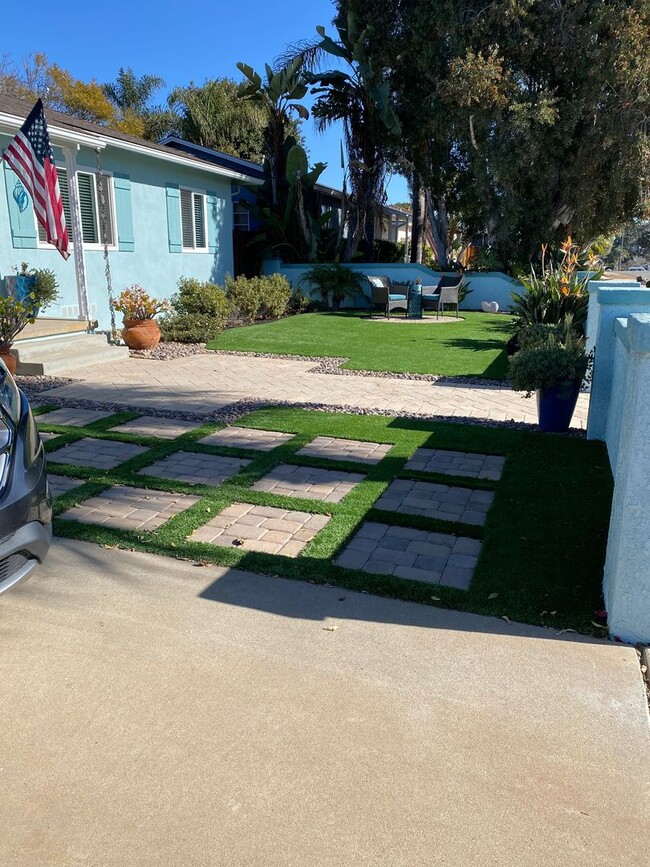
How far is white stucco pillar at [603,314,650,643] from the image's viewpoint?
298 centimetres

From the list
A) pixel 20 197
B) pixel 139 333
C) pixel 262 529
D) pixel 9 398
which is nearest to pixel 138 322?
pixel 139 333

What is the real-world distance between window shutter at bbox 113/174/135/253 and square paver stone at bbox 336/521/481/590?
36.1 feet

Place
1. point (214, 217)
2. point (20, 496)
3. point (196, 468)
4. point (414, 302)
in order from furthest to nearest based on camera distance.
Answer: point (414, 302)
point (214, 217)
point (196, 468)
point (20, 496)

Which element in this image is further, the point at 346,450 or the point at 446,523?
the point at 346,450

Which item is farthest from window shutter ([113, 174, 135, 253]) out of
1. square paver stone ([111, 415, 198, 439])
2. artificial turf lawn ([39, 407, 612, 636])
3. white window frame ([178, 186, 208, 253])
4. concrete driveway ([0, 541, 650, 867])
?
concrete driveway ([0, 541, 650, 867])

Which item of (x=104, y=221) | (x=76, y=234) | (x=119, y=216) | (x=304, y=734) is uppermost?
(x=119, y=216)

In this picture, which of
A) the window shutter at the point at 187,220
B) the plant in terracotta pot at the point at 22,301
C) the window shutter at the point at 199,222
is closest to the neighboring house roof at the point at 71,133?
the window shutter at the point at 187,220

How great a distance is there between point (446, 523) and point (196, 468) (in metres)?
2.27

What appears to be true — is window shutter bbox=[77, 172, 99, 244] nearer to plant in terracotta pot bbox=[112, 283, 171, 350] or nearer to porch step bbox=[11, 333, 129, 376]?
plant in terracotta pot bbox=[112, 283, 171, 350]

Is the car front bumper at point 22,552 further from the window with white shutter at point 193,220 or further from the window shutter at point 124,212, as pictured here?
the window with white shutter at point 193,220

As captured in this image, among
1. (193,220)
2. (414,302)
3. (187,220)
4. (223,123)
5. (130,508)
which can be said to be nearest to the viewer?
(130,508)

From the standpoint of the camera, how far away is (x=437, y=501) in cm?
502

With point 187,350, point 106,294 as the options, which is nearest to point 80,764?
point 187,350

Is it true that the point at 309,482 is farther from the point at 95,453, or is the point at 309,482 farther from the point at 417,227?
the point at 417,227
